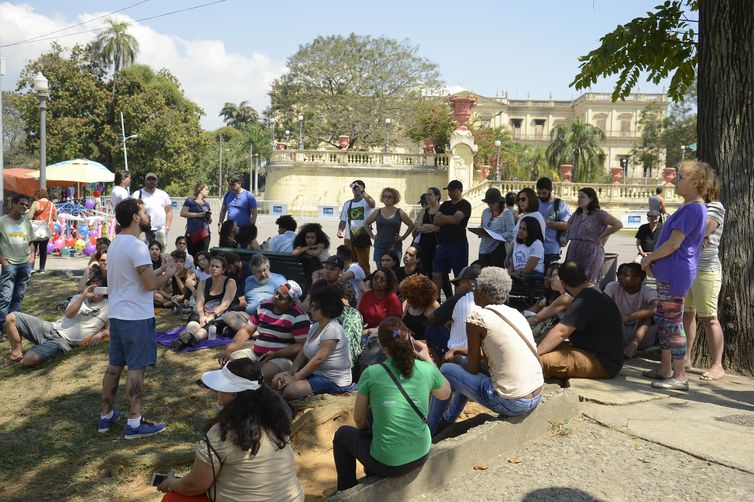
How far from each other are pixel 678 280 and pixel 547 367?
1.29 m

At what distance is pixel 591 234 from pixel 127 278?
4936 millimetres

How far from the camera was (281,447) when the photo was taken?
348 cm

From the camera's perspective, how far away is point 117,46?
5059cm

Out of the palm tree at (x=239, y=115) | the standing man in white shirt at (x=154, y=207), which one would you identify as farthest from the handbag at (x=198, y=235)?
the palm tree at (x=239, y=115)


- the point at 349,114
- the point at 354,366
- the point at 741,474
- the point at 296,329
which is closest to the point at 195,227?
the point at 296,329

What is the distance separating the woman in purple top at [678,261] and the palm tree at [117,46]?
48882 millimetres

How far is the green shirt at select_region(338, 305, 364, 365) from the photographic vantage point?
6086 mm

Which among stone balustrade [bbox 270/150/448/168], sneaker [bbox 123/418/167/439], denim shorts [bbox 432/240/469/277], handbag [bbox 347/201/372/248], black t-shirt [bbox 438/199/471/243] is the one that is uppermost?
stone balustrade [bbox 270/150/448/168]

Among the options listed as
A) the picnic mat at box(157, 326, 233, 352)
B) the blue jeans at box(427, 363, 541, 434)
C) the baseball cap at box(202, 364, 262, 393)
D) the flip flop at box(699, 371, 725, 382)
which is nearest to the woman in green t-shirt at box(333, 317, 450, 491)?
the baseball cap at box(202, 364, 262, 393)

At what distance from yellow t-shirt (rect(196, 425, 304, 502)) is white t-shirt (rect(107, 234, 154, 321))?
2.46 meters

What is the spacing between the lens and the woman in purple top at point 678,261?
226 inches

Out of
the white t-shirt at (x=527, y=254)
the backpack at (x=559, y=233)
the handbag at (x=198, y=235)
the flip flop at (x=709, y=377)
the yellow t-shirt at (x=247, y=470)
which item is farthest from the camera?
the handbag at (x=198, y=235)

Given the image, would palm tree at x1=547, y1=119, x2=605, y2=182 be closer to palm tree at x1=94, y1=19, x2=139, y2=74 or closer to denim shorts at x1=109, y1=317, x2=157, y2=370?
palm tree at x1=94, y1=19, x2=139, y2=74

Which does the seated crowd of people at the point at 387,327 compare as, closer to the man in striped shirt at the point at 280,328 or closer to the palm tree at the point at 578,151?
the man in striped shirt at the point at 280,328
